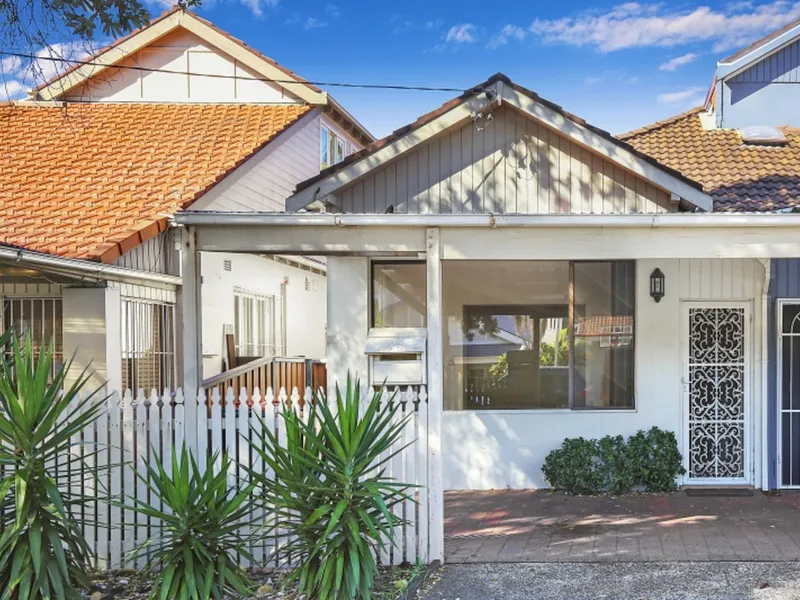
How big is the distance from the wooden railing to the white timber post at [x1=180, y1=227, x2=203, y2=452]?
2.97 metres

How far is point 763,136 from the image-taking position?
10734 mm

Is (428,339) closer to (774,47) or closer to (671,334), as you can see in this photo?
(671,334)

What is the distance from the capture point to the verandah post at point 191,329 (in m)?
6.16

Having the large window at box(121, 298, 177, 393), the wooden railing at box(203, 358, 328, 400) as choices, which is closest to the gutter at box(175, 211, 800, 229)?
the large window at box(121, 298, 177, 393)

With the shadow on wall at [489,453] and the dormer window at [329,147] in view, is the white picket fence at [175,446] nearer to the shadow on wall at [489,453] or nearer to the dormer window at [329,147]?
the shadow on wall at [489,453]

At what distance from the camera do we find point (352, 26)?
13.9 meters

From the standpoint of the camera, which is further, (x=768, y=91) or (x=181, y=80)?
(x=181, y=80)

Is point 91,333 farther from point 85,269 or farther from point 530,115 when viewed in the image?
point 530,115

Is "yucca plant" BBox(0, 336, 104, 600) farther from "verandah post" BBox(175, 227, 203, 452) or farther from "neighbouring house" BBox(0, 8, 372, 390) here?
"neighbouring house" BBox(0, 8, 372, 390)

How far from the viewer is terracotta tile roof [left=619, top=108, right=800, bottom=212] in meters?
9.05

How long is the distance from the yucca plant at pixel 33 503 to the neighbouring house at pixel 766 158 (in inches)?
274

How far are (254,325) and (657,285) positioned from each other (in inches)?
279

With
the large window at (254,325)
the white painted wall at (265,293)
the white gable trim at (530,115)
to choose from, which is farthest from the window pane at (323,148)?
the white gable trim at (530,115)

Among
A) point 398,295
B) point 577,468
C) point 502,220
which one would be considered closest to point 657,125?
point 398,295
